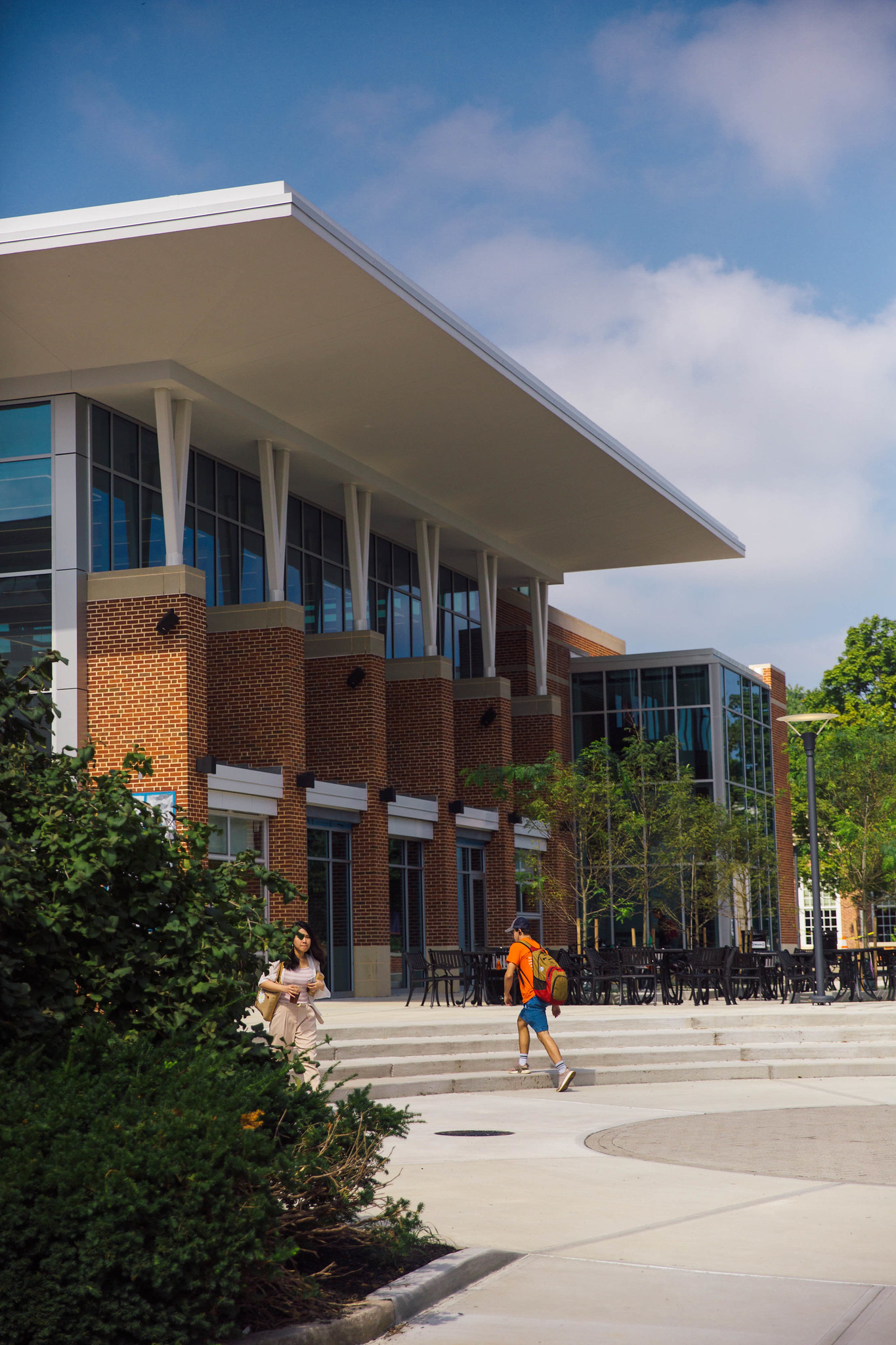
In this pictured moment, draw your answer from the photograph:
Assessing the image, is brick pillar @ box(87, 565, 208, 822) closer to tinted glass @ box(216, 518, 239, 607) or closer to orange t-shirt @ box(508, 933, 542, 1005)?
tinted glass @ box(216, 518, 239, 607)

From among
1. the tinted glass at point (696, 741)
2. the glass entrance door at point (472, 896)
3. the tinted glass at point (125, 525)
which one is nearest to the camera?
the tinted glass at point (125, 525)

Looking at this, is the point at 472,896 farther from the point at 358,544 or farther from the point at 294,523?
the point at 294,523

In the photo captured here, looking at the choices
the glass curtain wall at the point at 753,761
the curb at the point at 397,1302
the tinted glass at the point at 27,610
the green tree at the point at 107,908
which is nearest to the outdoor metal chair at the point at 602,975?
the tinted glass at the point at 27,610

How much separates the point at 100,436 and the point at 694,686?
2224cm

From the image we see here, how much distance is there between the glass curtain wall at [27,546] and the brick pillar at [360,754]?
6677 millimetres

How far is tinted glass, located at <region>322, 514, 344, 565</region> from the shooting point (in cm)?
3175

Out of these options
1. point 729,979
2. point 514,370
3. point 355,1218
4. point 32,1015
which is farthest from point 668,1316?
point 514,370

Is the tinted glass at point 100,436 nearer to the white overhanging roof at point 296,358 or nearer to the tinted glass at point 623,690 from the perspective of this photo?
the white overhanging roof at point 296,358

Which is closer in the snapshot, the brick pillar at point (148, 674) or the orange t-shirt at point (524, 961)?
the orange t-shirt at point (524, 961)

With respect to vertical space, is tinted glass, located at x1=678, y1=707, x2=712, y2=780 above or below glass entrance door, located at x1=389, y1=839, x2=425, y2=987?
above

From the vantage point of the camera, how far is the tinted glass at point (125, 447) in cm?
2481

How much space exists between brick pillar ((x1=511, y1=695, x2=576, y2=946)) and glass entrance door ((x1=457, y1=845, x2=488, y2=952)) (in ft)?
9.42

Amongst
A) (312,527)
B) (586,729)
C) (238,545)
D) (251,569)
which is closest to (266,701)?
(251,569)

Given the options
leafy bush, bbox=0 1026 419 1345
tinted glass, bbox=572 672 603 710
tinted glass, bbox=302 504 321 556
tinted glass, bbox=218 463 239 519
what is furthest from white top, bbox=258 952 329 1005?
tinted glass, bbox=572 672 603 710
